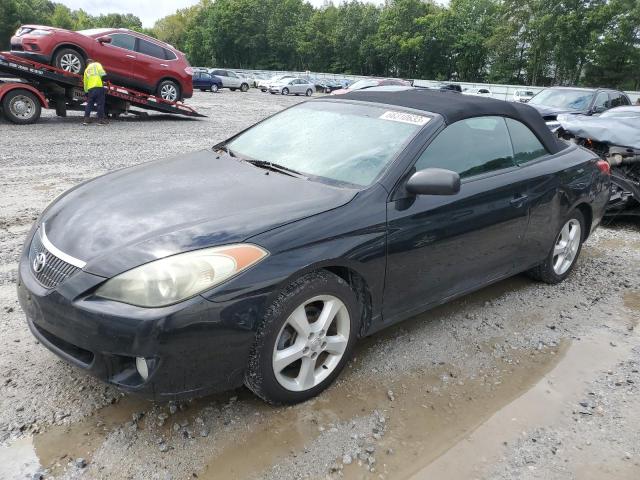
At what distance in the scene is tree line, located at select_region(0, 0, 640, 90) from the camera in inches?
1845

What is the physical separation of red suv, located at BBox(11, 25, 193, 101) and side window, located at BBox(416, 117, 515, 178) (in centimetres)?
1166

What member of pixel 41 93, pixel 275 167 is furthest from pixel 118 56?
pixel 275 167

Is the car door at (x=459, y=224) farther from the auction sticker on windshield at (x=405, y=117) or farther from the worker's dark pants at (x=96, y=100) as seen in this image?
the worker's dark pants at (x=96, y=100)

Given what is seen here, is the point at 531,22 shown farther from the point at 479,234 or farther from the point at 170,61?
the point at 479,234

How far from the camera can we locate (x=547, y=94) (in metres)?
13.2

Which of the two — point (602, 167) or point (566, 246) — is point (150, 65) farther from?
point (566, 246)

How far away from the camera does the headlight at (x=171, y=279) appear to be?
2.20 metres

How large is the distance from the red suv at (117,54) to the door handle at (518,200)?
11944 mm

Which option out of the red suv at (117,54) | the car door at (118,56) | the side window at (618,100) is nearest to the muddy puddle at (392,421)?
the red suv at (117,54)

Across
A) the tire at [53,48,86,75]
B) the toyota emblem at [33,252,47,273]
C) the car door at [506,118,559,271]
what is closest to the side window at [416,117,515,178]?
the car door at [506,118,559,271]

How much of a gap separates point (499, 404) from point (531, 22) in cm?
5801

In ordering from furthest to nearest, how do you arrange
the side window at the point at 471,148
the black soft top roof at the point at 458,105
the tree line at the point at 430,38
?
the tree line at the point at 430,38
the black soft top roof at the point at 458,105
the side window at the point at 471,148

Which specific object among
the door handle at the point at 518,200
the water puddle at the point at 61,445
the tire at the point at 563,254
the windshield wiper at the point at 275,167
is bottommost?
the water puddle at the point at 61,445

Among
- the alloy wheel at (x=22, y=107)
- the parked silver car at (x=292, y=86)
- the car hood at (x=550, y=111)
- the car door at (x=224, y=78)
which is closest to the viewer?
the car hood at (x=550, y=111)
